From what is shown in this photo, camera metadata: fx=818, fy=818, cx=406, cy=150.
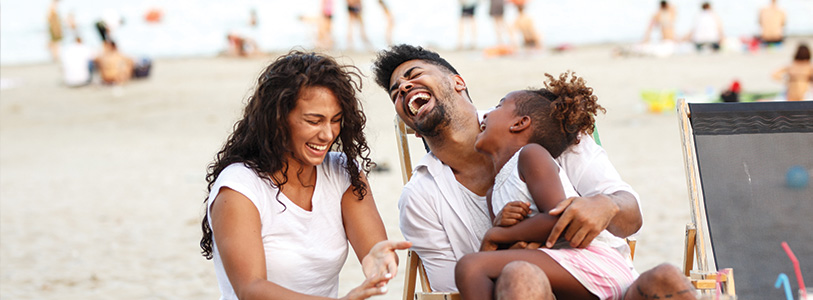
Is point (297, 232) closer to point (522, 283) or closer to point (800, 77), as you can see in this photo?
point (522, 283)

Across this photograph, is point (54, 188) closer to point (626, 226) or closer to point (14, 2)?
point (626, 226)

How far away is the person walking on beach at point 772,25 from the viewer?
16094mm

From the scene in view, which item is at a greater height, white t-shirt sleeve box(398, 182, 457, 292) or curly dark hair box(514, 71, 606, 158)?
curly dark hair box(514, 71, 606, 158)

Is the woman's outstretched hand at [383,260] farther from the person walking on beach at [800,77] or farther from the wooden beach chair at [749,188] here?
the person walking on beach at [800,77]

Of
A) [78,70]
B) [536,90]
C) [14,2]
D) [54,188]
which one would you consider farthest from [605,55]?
[14,2]

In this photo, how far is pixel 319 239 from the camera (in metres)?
2.74

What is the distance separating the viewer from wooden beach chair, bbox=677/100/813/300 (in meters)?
3.20

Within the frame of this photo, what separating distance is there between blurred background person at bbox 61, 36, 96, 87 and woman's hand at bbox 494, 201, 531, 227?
1472 cm

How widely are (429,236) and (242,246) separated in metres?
0.79

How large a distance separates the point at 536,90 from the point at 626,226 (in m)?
0.57

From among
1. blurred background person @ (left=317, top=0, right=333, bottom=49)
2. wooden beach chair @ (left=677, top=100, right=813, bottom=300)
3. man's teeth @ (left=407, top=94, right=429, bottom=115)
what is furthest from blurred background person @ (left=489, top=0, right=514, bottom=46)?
man's teeth @ (left=407, top=94, right=429, bottom=115)

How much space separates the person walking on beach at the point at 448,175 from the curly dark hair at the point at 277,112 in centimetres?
36

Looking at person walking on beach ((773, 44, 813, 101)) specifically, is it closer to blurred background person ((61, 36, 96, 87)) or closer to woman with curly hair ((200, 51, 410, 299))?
woman with curly hair ((200, 51, 410, 299))

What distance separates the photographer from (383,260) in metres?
2.36
